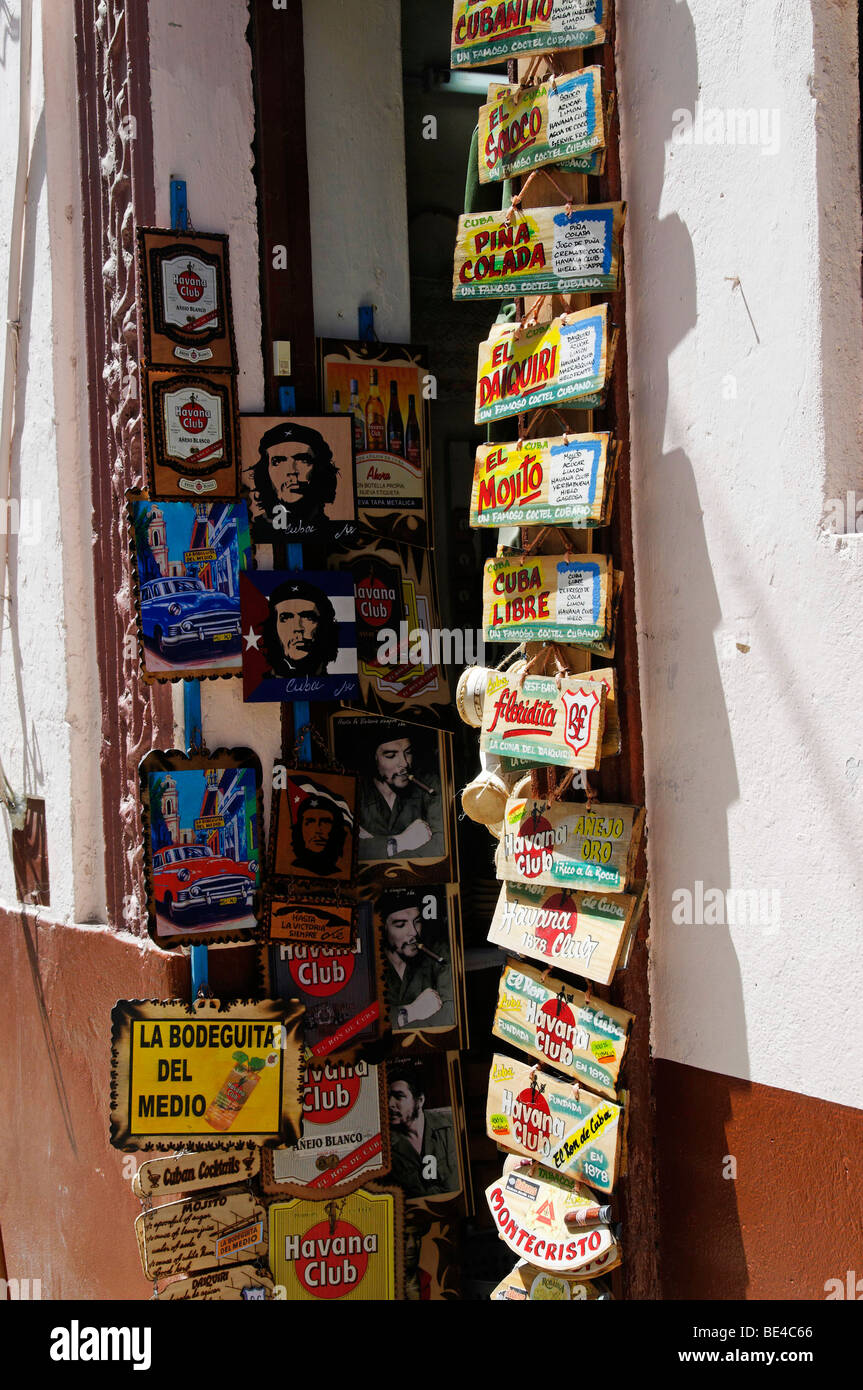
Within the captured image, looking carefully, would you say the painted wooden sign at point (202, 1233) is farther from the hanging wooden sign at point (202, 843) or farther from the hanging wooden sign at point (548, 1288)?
the hanging wooden sign at point (548, 1288)

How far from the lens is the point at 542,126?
2412 mm

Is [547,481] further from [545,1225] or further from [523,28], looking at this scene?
[545,1225]

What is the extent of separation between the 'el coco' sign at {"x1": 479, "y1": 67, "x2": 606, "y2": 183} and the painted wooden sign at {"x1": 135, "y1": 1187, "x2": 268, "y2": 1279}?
8.41 ft

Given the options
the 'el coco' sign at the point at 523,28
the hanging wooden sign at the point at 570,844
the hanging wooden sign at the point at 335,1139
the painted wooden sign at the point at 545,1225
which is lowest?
the hanging wooden sign at the point at 335,1139

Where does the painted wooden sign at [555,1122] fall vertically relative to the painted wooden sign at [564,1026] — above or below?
below

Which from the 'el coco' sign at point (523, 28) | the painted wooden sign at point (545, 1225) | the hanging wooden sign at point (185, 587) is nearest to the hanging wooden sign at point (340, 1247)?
the painted wooden sign at point (545, 1225)

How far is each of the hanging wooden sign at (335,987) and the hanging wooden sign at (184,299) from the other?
1.61 metres

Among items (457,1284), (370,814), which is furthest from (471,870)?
(457,1284)

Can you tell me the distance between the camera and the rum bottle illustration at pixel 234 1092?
3104 millimetres

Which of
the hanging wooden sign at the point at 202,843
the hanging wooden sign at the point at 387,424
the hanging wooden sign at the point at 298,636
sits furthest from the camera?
the hanging wooden sign at the point at 387,424

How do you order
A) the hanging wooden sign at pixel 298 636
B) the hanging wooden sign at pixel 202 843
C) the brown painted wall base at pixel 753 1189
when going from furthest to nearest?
the hanging wooden sign at pixel 298 636, the hanging wooden sign at pixel 202 843, the brown painted wall base at pixel 753 1189

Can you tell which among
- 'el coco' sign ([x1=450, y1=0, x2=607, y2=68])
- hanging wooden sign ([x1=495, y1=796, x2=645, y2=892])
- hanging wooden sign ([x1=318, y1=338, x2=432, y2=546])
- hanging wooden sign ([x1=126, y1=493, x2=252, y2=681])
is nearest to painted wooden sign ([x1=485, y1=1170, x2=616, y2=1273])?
hanging wooden sign ([x1=495, y1=796, x2=645, y2=892])

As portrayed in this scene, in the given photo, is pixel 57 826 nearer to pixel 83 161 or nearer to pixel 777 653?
pixel 83 161

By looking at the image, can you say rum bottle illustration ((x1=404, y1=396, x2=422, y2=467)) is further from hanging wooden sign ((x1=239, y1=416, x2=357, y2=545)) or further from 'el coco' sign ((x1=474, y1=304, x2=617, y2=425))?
'el coco' sign ((x1=474, y1=304, x2=617, y2=425))
